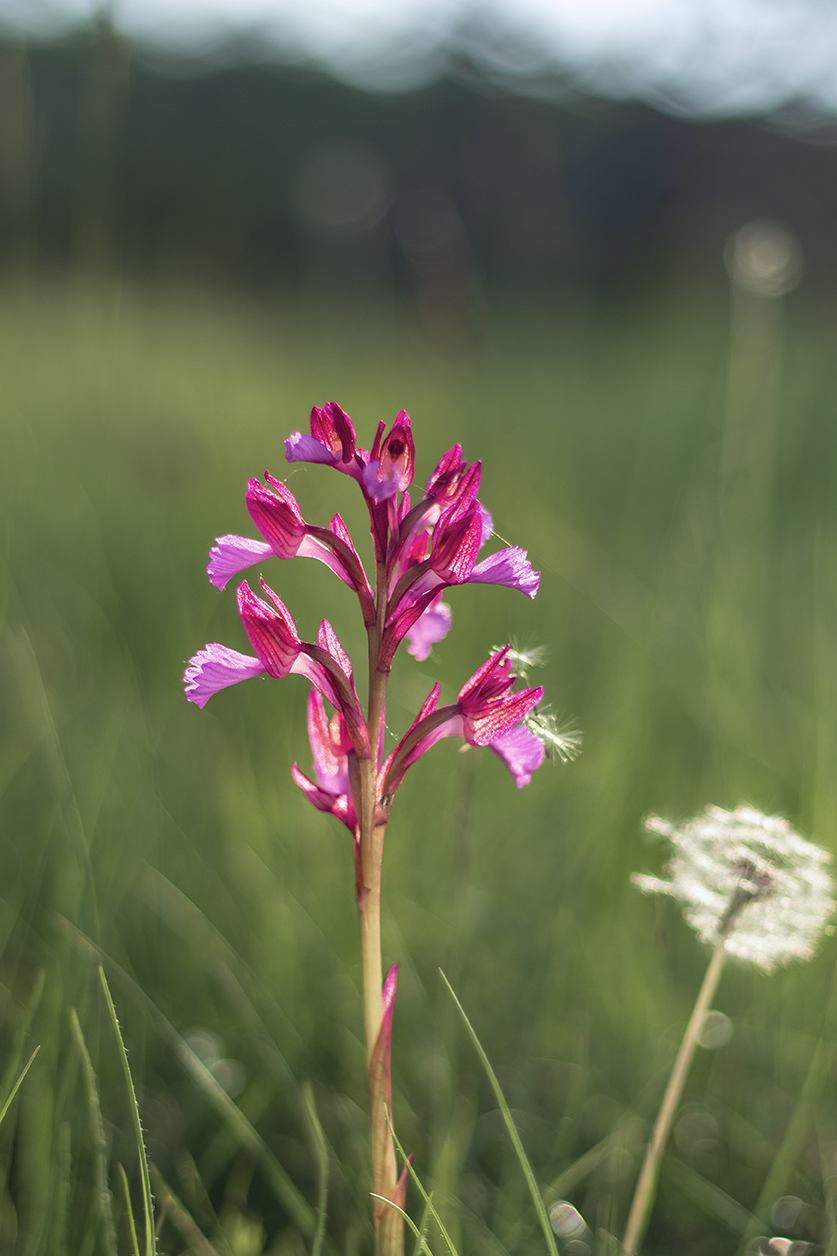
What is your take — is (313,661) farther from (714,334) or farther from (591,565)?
(714,334)

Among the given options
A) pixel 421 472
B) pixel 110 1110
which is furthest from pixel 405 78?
pixel 110 1110

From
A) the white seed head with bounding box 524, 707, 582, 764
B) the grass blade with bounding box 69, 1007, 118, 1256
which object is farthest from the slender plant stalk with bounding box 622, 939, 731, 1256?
the grass blade with bounding box 69, 1007, 118, 1256

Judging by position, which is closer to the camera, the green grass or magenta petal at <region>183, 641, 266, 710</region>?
magenta petal at <region>183, 641, 266, 710</region>

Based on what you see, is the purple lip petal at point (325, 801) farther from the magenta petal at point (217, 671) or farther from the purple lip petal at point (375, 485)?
the purple lip petal at point (375, 485)

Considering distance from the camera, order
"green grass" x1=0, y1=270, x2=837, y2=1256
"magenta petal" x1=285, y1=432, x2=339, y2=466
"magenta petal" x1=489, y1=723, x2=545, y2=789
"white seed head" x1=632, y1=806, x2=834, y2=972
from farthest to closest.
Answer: "green grass" x1=0, y1=270, x2=837, y2=1256
"white seed head" x1=632, y1=806, x2=834, y2=972
"magenta petal" x1=489, y1=723, x2=545, y2=789
"magenta petal" x1=285, y1=432, x2=339, y2=466

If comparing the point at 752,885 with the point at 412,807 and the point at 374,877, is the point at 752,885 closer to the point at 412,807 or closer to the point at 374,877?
the point at 374,877

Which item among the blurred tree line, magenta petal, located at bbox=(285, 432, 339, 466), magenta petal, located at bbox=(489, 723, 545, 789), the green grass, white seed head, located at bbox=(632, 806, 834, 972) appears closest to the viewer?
magenta petal, located at bbox=(285, 432, 339, 466)

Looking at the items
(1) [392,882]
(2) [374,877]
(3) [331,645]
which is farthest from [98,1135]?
(1) [392,882]

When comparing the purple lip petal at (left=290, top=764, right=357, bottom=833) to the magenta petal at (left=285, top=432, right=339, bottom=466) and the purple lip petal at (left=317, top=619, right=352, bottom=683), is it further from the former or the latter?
the magenta petal at (left=285, top=432, right=339, bottom=466)
